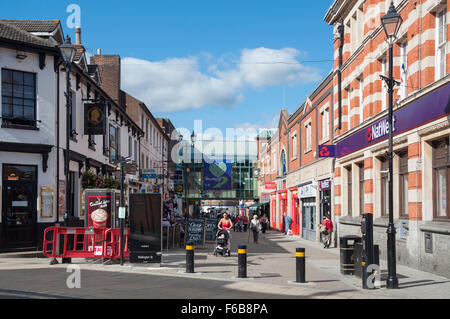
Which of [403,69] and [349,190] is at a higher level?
[403,69]

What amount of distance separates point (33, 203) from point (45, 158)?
66.7 inches

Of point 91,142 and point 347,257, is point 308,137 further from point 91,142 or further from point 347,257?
point 347,257

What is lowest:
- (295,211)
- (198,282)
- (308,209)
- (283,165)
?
(198,282)

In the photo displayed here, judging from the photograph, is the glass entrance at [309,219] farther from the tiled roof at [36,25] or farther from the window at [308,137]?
the tiled roof at [36,25]

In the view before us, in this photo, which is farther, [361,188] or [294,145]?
[294,145]

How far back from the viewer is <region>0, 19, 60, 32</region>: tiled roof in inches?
851

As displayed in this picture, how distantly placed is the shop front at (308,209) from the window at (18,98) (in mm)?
16794

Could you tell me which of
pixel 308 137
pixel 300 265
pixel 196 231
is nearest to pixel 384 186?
pixel 300 265

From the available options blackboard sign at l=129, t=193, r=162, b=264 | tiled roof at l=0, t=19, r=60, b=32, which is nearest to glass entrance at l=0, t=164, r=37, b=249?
blackboard sign at l=129, t=193, r=162, b=264

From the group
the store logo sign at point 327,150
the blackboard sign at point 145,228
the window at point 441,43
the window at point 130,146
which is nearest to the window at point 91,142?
the window at point 130,146

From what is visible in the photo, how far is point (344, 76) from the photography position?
24.4 metres

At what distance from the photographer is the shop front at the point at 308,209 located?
31150 mm

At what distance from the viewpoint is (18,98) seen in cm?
1933

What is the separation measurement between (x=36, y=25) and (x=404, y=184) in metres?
15.8
